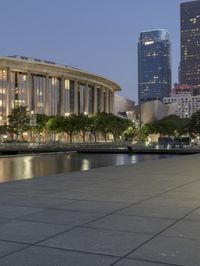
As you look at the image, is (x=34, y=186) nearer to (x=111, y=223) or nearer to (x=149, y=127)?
(x=111, y=223)

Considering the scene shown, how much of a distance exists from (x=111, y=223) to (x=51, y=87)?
137 meters

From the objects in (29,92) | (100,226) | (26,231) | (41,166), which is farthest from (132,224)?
(29,92)

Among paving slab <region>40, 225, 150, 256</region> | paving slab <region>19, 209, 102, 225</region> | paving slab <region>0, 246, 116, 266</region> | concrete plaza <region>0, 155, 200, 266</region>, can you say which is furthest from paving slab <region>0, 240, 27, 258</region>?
paving slab <region>19, 209, 102, 225</region>

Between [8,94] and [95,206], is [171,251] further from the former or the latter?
[8,94]

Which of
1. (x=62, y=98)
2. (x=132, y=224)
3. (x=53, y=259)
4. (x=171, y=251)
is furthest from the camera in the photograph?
(x=62, y=98)

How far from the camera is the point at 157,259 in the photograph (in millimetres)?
5473

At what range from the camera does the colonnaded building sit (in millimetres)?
128250

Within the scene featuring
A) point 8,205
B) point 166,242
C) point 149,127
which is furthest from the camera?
point 149,127

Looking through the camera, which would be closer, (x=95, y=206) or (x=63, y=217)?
(x=63, y=217)

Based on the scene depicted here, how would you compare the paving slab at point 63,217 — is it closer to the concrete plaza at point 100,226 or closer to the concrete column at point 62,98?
the concrete plaza at point 100,226

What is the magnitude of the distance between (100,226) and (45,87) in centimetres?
13357

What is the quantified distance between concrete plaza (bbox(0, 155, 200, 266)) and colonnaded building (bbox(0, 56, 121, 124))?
11464 cm

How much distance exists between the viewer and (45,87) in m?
139

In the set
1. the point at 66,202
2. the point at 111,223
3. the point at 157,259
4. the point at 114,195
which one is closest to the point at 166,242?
the point at 157,259
